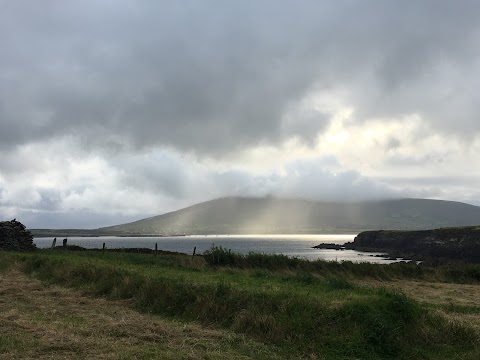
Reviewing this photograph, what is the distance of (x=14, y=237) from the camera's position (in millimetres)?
44188

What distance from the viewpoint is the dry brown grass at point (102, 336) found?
1051 centimetres

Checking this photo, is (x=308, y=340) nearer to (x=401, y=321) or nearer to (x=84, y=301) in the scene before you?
(x=401, y=321)

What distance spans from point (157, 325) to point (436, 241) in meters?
112

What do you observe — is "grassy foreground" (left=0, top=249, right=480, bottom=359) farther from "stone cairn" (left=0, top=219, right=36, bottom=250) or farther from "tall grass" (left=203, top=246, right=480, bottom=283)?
"stone cairn" (left=0, top=219, right=36, bottom=250)

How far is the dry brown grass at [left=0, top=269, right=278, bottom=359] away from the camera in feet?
34.5

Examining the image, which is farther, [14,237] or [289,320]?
[14,237]

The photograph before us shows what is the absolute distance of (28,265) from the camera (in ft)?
92.3

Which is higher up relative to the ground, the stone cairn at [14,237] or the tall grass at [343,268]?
the stone cairn at [14,237]

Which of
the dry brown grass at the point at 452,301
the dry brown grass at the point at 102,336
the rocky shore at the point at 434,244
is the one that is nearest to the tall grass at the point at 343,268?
the dry brown grass at the point at 452,301

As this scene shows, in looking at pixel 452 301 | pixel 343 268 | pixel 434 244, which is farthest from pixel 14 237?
pixel 434 244

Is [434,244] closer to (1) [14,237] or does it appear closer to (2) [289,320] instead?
(1) [14,237]

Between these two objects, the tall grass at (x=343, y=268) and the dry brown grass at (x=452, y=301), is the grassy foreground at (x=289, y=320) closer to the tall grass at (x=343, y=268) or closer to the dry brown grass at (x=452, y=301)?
the dry brown grass at (x=452, y=301)

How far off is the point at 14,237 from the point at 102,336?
126 feet

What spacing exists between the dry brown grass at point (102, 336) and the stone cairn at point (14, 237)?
98.9ft
